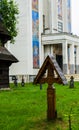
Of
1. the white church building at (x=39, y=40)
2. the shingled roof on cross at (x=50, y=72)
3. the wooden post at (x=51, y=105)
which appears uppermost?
the white church building at (x=39, y=40)

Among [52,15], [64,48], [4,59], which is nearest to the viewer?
[4,59]

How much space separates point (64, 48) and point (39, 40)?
376 centimetres

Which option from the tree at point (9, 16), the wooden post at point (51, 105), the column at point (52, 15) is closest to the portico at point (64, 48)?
the column at point (52, 15)

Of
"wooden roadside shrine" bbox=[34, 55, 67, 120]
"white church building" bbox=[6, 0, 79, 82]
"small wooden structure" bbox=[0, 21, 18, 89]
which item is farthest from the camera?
"white church building" bbox=[6, 0, 79, 82]

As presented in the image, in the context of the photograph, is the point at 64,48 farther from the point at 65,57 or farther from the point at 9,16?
the point at 9,16

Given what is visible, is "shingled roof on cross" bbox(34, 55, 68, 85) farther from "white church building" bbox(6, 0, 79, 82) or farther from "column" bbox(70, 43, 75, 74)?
"column" bbox(70, 43, 75, 74)

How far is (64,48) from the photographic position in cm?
5872

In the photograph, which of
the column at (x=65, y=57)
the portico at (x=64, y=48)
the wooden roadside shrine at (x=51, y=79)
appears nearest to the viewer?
the wooden roadside shrine at (x=51, y=79)

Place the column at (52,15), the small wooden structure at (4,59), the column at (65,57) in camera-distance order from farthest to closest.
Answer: the column at (52,15) < the column at (65,57) < the small wooden structure at (4,59)

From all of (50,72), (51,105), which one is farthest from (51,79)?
(51,105)

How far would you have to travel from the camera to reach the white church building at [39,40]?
185ft

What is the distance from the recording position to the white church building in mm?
56438

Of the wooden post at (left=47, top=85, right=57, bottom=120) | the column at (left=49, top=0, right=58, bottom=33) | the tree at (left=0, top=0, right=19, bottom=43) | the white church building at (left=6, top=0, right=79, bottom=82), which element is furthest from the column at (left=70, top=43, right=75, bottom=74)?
the wooden post at (left=47, top=85, right=57, bottom=120)

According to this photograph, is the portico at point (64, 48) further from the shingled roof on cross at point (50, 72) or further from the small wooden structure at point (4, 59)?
the shingled roof on cross at point (50, 72)
